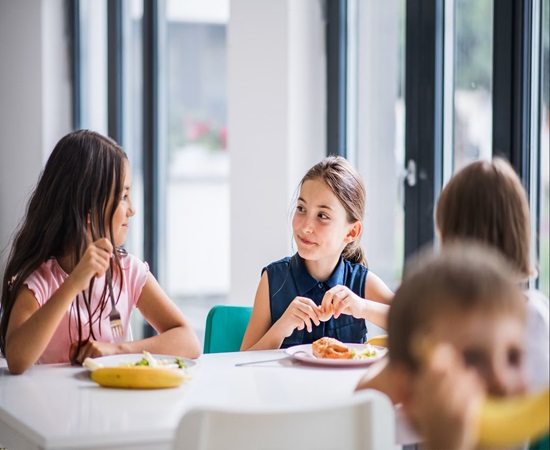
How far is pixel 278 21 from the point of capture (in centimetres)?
325

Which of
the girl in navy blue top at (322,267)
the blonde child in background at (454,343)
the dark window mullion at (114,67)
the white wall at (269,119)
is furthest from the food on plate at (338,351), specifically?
the dark window mullion at (114,67)

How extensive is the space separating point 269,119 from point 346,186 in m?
0.99

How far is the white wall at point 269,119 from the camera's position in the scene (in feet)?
10.6

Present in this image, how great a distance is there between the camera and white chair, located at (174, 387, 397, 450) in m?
1.14

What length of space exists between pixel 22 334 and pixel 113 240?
37 cm

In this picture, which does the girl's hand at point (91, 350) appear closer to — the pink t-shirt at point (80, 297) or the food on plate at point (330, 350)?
the pink t-shirt at point (80, 297)

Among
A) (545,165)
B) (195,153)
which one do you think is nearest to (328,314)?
(545,165)

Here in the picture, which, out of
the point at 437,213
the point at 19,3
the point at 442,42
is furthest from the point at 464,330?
the point at 19,3

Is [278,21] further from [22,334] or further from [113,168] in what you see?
[22,334]

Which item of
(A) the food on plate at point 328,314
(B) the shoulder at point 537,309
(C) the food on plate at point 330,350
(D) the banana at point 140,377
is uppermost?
(B) the shoulder at point 537,309

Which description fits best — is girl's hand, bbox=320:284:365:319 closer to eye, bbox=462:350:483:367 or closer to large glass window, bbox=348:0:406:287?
large glass window, bbox=348:0:406:287

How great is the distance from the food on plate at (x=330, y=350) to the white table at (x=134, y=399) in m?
0.06

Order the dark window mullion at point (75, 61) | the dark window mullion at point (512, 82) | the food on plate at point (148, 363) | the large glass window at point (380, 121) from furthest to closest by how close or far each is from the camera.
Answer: the dark window mullion at point (75, 61)
the large glass window at point (380, 121)
the dark window mullion at point (512, 82)
the food on plate at point (148, 363)

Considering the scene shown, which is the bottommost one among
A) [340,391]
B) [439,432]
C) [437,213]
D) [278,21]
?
[340,391]
